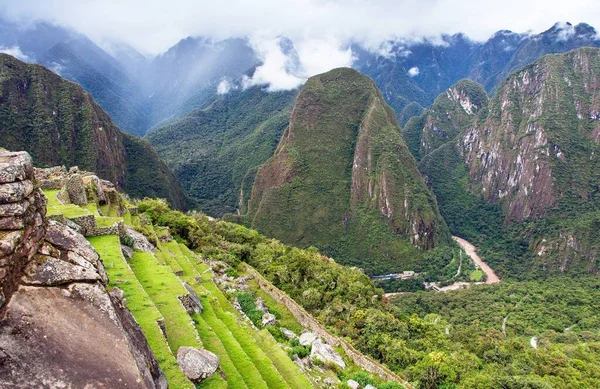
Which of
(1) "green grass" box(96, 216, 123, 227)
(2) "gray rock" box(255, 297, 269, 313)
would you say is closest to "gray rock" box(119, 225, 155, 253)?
(1) "green grass" box(96, 216, 123, 227)

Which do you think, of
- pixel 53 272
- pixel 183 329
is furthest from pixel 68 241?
pixel 183 329

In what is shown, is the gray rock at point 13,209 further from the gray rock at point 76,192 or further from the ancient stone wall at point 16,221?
the gray rock at point 76,192

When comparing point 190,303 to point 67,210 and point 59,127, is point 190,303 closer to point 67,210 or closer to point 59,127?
point 67,210

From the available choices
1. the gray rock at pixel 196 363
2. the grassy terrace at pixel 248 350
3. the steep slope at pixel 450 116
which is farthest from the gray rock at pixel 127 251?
the steep slope at pixel 450 116

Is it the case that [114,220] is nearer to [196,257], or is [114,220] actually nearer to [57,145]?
[196,257]

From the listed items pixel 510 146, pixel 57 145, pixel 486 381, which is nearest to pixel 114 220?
pixel 486 381

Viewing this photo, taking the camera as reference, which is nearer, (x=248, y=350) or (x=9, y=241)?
(x=9, y=241)

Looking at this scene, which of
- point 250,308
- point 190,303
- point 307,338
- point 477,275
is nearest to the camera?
point 190,303
